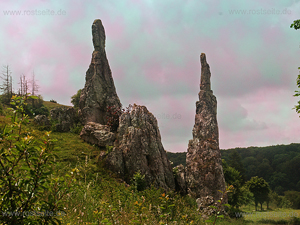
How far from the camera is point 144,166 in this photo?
77.0ft

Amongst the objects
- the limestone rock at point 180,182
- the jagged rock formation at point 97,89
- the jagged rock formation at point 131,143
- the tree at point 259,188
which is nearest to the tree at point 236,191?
the tree at point 259,188

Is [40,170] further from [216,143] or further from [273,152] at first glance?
[273,152]

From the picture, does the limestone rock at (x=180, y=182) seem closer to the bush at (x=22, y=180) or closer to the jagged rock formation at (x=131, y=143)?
the jagged rock formation at (x=131, y=143)

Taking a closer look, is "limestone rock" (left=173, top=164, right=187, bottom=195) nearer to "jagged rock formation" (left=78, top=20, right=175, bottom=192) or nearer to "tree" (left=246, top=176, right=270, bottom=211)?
"jagged rock formation" (left=78, top=20, right=175, bottom=192)

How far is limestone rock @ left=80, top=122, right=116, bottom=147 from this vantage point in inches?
1063

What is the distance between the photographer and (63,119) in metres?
33.2

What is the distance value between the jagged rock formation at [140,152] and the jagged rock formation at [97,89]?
32.7 feet

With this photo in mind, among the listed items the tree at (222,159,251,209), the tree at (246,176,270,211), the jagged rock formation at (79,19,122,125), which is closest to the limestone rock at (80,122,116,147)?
the jagged rock formation at (79,19,122,125)

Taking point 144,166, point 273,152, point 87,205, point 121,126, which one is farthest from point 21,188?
point 273,152

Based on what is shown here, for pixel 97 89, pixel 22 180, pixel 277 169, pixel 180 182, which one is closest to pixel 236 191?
pixel 180 182

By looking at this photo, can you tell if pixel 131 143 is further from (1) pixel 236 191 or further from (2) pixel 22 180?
(1) pixel 236 191

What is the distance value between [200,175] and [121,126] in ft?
53.6

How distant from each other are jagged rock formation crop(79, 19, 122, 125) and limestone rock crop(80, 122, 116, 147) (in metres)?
5.79

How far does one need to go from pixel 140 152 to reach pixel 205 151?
17.2 m
